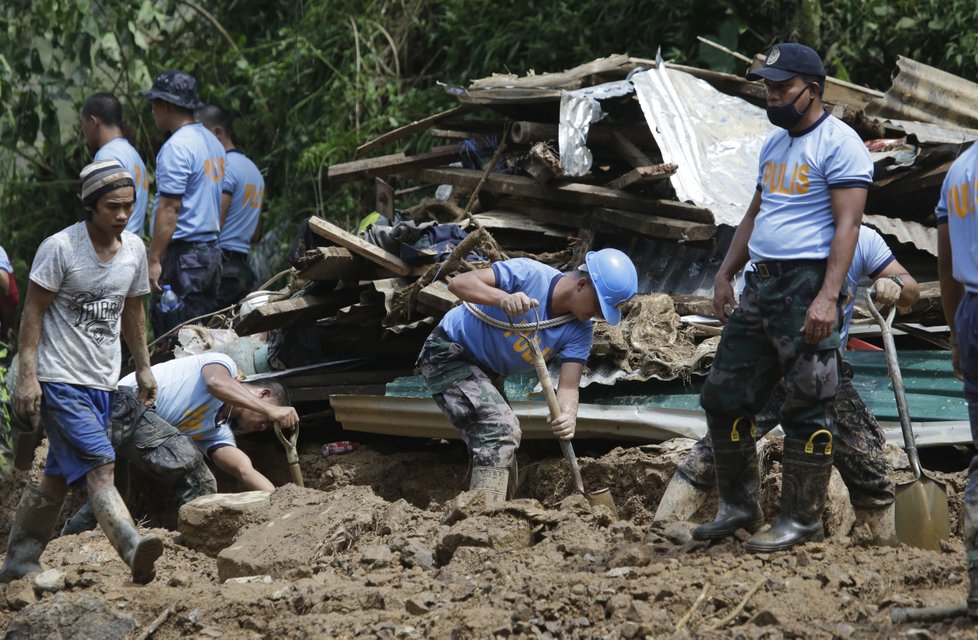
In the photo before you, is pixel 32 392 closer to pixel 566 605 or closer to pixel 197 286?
pixel 566 605

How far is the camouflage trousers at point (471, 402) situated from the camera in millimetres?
6484

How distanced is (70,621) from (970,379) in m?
3.64

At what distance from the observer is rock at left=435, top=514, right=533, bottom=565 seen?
554 cm

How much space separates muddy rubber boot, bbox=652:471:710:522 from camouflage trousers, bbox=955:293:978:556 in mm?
1753

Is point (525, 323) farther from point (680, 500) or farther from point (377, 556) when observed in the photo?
point (377, 556)

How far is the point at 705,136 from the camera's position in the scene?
8.20m

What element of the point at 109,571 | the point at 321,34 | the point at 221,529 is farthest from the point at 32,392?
the point at 321,34

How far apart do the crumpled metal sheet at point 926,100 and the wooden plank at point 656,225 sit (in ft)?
6.25

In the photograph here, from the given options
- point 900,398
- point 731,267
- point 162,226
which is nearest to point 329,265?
point 162,226

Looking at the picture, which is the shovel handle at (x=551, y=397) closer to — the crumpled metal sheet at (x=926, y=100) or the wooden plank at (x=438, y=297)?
the wooden plank at (x=438, y=297)

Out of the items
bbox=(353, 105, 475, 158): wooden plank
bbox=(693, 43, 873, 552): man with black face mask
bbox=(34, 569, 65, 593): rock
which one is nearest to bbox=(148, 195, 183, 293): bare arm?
bbox=(353, 105, 475, 158): wooden plank

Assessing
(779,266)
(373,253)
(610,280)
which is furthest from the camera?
(373,253)

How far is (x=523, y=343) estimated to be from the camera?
6559 mm

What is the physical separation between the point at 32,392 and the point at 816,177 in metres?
3.52
